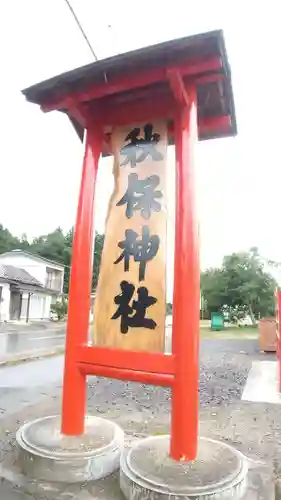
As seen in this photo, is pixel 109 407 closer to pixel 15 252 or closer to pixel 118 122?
pixel 118 122

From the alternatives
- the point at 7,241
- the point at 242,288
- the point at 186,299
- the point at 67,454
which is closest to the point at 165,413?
the point at 67,454

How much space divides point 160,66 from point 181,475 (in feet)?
10.9

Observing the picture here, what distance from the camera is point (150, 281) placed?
3441 millimetres

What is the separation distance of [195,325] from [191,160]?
1504mm

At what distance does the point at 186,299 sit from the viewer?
3234mm

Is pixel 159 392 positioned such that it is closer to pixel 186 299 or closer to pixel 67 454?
pixel 67 454

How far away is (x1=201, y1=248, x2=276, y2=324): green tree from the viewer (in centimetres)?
2978

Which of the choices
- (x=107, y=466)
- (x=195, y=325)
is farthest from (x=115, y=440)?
(x=195, y=325)

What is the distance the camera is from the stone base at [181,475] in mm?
2613

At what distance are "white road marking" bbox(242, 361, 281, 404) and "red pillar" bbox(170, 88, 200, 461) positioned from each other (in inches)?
157

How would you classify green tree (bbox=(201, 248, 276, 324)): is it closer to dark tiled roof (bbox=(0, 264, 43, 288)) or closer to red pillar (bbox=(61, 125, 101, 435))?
dark tiled roof (bbox=(0, 264, 43, 288))

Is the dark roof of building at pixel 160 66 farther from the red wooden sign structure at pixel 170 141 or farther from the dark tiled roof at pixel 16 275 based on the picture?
the dark tiled roof at pixel 16 275

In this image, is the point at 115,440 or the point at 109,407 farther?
the point at 109,407

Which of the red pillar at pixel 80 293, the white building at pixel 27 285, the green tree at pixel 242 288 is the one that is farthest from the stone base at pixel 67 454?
the green tree at pixel 242 288
